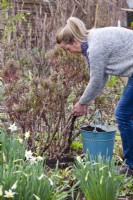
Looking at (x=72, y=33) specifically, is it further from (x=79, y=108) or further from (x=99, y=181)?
(x=99, y=181)

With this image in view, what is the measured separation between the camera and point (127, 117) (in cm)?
423

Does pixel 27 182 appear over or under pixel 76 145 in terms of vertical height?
over

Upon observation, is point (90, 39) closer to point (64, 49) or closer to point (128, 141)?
point (64, 49)

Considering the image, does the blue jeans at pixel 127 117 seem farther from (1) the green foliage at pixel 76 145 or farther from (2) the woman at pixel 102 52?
(1) the green foliage at pixel 76 145

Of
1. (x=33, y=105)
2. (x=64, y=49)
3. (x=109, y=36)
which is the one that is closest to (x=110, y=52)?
(x=109, y=36)

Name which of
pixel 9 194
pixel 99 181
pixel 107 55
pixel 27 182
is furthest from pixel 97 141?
pixel 9 194

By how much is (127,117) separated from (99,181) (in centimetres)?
114

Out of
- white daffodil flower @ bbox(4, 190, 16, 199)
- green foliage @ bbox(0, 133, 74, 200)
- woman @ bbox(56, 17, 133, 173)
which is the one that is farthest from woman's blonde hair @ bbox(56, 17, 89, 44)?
white daffodil flower @ bbox(4, 190, 16, 199)

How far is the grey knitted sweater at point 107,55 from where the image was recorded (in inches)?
151

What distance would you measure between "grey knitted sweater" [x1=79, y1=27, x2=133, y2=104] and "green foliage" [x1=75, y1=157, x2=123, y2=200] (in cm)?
89

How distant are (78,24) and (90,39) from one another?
0.17m

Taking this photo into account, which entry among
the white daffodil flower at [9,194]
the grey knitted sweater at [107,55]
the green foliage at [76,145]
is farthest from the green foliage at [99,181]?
the green foliage at [76,145]

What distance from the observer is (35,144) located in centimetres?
462

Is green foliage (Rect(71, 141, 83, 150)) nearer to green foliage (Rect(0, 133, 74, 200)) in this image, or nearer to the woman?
the woman
